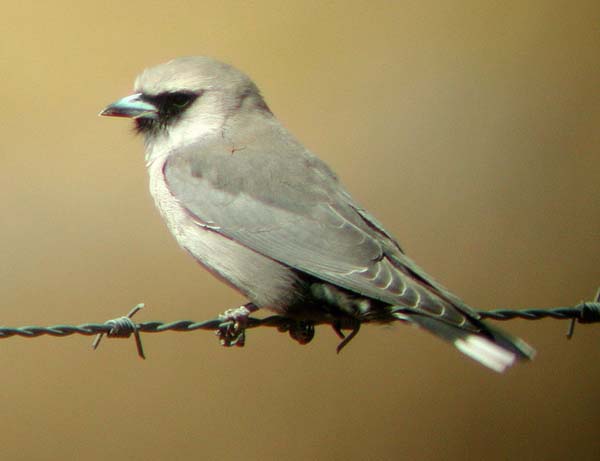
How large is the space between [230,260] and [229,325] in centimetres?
28

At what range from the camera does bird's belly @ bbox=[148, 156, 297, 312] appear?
4.29m

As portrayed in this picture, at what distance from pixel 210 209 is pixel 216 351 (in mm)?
3407

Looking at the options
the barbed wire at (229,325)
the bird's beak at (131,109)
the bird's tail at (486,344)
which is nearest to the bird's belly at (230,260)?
the barbed wire at (229,325)

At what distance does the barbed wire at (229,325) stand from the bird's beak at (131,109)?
117 cm

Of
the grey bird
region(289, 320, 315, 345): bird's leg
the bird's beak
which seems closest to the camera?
the grey bird

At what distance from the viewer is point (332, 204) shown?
4504mm

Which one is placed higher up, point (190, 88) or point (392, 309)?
point (190, 88)

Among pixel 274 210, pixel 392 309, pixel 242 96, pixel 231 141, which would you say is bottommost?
pixel 392 309

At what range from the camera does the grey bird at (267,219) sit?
13.0ft

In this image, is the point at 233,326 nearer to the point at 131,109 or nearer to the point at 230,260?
the point at 230,260

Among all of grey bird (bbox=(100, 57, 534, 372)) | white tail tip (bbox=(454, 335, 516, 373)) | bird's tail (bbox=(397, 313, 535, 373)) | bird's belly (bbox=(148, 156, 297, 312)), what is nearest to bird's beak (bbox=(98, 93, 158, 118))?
grey bird (bbox=(100, 57, 534, 372))

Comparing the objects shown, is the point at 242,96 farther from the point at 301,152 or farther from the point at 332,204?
the point at 332,204

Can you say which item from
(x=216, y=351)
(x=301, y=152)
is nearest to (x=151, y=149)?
(x=301, y=152)

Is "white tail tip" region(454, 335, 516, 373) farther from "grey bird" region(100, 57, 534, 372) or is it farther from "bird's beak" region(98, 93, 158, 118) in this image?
"bird's beak" region(98, 93, 158, 118)
